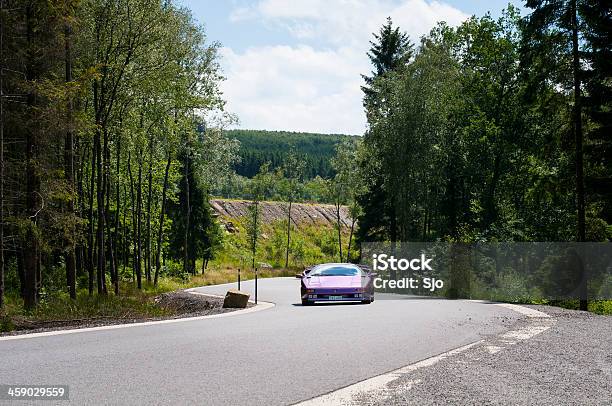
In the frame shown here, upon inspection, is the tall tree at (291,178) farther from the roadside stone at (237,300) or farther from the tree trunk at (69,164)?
the roadside stone at (237,300)

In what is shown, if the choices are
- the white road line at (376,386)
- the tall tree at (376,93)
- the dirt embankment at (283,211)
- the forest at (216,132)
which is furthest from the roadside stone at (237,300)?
the dirt embankment at (283,211)

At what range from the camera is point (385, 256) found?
48.4 m

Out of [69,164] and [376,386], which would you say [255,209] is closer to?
[69,164]

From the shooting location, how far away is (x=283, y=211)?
139750mm

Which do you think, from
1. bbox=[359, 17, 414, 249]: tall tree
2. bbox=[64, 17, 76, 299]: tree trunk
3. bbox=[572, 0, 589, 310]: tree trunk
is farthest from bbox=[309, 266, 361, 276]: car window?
bbox=[359, 17, 414, 249]: tall tree

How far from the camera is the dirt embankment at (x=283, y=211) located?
421 feet

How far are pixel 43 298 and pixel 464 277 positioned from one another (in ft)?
66.8

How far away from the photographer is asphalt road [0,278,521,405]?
6.88 m

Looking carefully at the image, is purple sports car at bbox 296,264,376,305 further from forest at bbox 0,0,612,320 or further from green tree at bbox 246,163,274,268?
green tree at bbox 246,163,274,268

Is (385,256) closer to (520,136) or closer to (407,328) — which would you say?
(520,136)

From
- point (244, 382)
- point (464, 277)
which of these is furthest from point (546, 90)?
point (244, 382)

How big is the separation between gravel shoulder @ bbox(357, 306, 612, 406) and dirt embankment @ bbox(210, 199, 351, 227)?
11330cm

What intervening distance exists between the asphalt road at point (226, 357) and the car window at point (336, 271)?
7.49 meters

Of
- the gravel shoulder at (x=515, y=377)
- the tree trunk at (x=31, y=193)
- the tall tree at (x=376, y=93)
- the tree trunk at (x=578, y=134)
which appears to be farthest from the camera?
the tall tree at (x=376, y=93)
